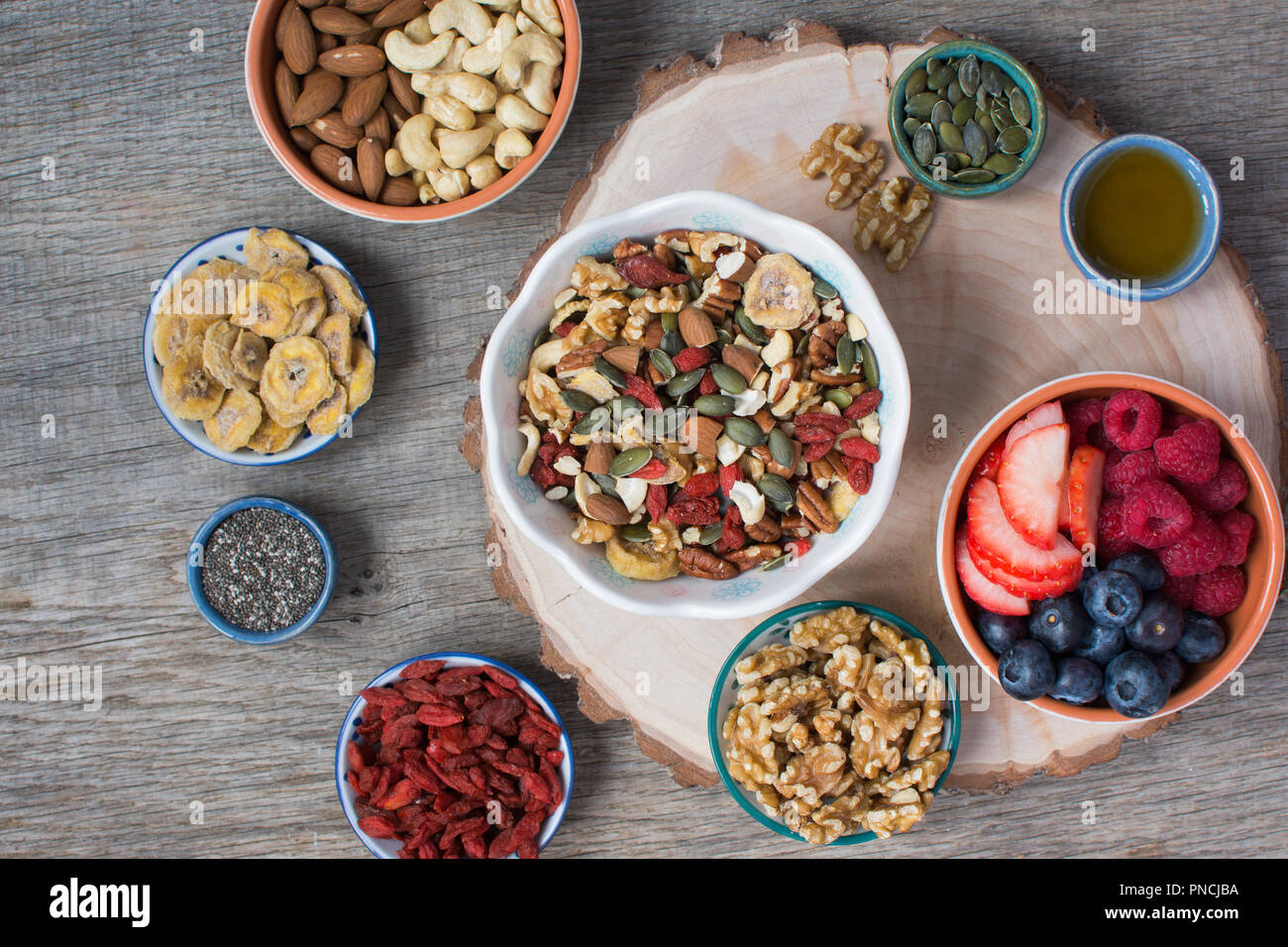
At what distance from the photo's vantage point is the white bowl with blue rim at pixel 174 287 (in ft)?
5.71

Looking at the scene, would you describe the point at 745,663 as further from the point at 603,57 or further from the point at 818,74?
the point at 603,57

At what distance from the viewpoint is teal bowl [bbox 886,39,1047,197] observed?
4.93ft

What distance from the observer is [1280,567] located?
1.39 metres

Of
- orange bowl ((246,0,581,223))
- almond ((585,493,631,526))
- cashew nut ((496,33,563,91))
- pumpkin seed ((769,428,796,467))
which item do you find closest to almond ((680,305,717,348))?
pumpkin seed ((769,428,796,467))

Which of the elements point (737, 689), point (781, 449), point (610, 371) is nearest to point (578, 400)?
point (610, 371)

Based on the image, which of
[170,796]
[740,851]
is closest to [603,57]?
[740,851]

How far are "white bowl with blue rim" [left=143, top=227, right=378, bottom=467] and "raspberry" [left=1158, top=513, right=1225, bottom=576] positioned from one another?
1.37 meters

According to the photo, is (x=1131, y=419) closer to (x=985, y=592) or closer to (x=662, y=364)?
(x=985, y=592)

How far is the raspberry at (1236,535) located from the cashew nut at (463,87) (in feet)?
4.53

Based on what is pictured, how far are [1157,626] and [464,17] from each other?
4.92 ft

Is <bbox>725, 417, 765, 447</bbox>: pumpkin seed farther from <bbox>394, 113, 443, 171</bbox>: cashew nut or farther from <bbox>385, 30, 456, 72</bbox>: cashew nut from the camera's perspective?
<bbox>385, 30, 456, 72</bbox>: cashew nut

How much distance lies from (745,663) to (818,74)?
1000 mm

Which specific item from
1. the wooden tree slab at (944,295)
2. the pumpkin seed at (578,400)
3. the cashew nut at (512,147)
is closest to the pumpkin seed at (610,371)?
the pumpkin seed at (578,400)

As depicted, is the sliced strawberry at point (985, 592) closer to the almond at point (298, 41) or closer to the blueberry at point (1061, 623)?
the blueberry at point (1061, 623)
